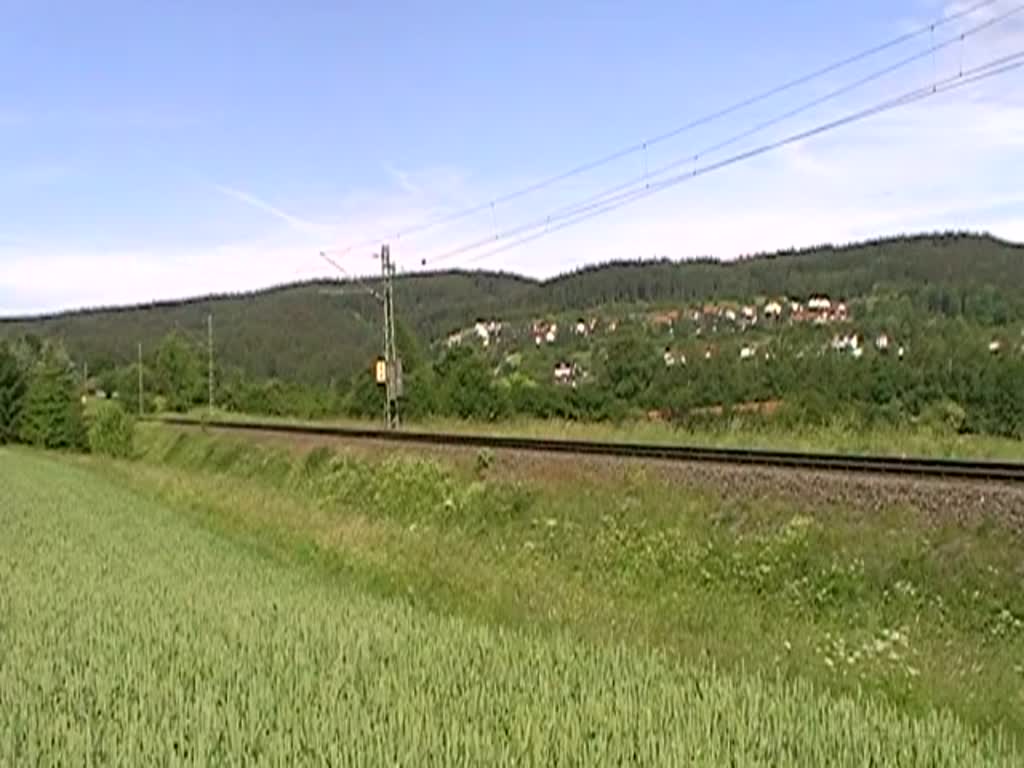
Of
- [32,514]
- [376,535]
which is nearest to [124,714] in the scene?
[376,535]

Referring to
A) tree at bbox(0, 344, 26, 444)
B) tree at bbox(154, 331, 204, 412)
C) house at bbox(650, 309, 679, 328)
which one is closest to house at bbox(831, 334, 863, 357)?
house at bbox(650, 309, 679, 328)

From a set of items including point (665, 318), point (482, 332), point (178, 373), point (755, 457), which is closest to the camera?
point (755, 457)

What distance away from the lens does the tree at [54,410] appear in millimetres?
92625

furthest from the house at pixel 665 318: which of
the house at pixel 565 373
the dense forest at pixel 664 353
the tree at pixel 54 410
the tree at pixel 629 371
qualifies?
the tree at pixel 54 410

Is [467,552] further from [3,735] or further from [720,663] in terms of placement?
[3,735]

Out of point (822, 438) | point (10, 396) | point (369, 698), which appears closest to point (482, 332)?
point (10, 396)

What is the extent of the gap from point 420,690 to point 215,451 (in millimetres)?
49793

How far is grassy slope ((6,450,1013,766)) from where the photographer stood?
754 centimetres

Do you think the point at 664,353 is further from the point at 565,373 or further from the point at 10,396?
the point at 10,396

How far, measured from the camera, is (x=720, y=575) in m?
18.0

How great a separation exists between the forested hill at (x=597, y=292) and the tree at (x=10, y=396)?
24.8 metres

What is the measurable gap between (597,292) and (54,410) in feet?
211

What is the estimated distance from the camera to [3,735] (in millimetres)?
8164

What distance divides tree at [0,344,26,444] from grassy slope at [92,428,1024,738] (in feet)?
265
